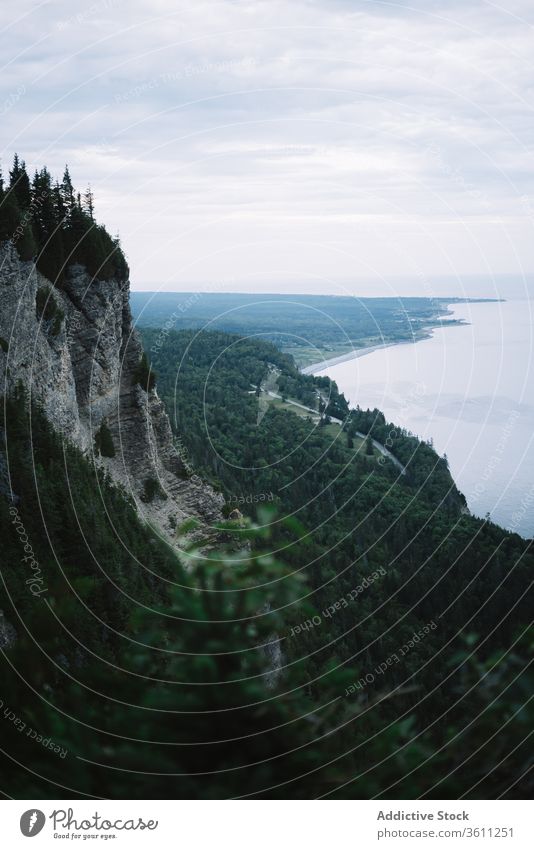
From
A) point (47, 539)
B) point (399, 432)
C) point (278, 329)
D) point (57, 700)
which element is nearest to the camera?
point (57, 700)

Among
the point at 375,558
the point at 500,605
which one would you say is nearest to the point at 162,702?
the point at 500,605

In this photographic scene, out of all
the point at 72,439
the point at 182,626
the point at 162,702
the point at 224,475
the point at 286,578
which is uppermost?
the point at 224,475

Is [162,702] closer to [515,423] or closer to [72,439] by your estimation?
[72,439]

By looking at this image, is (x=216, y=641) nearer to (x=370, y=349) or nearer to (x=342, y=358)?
(x=370, y=349)

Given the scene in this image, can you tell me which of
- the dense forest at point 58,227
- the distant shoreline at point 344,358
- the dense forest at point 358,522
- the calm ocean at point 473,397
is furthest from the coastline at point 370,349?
the dense forest at point 58,227
